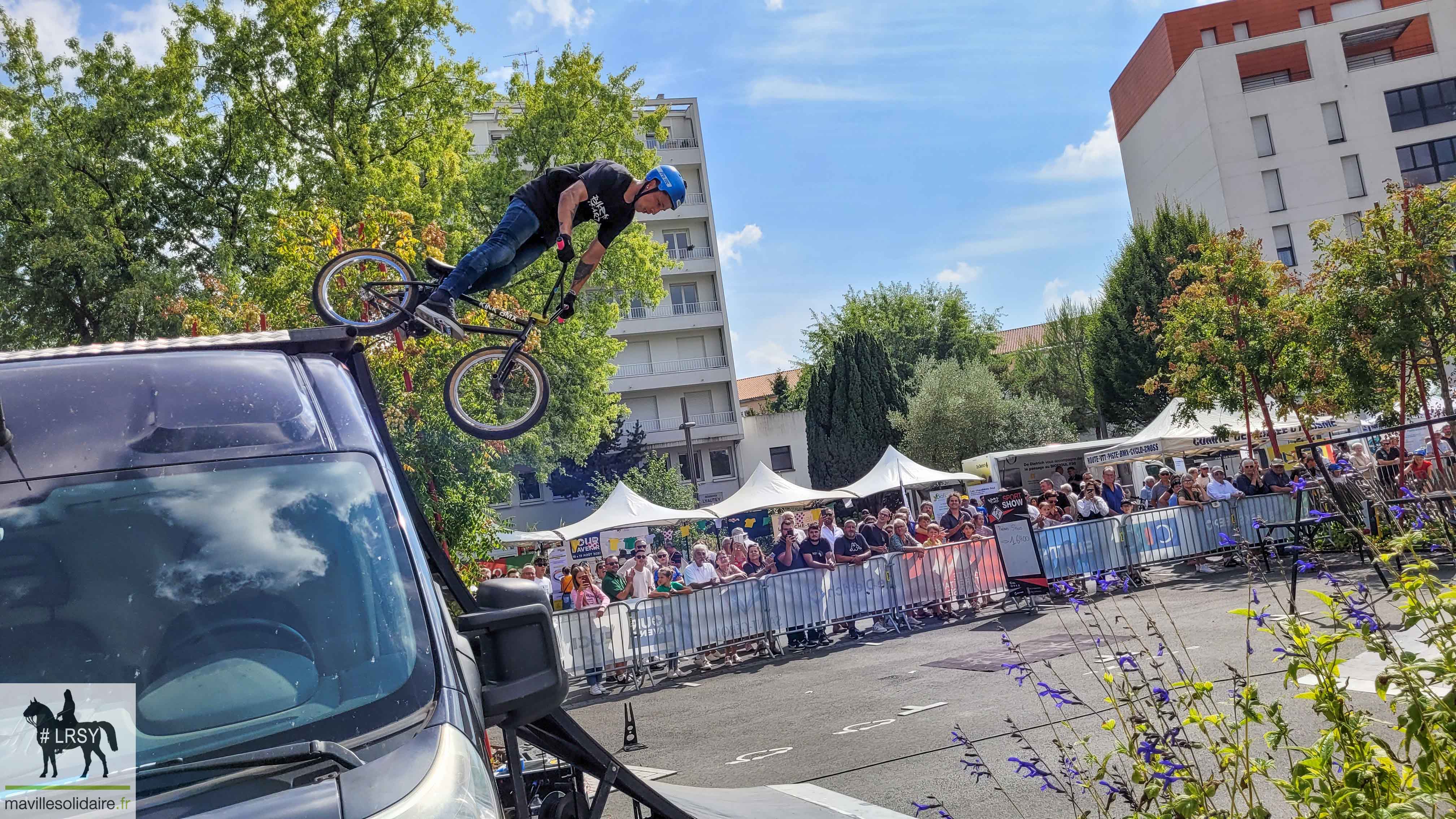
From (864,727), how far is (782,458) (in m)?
51.9

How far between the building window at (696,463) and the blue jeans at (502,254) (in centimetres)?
5264

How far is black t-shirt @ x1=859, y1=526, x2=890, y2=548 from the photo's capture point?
1540cm

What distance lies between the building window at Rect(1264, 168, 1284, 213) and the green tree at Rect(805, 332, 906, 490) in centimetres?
1890

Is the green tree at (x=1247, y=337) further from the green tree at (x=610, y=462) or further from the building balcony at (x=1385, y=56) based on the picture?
the building balcony at (x=1385, y=56)

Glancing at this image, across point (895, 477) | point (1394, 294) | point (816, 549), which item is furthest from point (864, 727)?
point (895, 477)

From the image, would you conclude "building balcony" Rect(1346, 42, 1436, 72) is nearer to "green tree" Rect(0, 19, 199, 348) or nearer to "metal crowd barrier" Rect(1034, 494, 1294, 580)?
"metal crowd barrier" Rect(1034, 494, 1294, 580)

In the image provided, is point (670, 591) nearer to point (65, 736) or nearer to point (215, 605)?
point (215, 605)

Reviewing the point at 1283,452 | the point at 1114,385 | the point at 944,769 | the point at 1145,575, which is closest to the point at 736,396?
the point at 1114,385

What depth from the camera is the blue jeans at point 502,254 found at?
6227 millimetres

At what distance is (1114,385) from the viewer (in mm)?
42844

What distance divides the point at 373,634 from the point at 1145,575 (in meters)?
15.8

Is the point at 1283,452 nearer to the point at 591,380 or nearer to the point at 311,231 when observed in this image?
the point at 591,380

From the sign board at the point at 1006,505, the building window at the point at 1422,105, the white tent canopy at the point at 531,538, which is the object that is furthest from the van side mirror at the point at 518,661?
the building window at the point at 1422,105

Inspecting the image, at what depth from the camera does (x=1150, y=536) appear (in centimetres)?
1622
